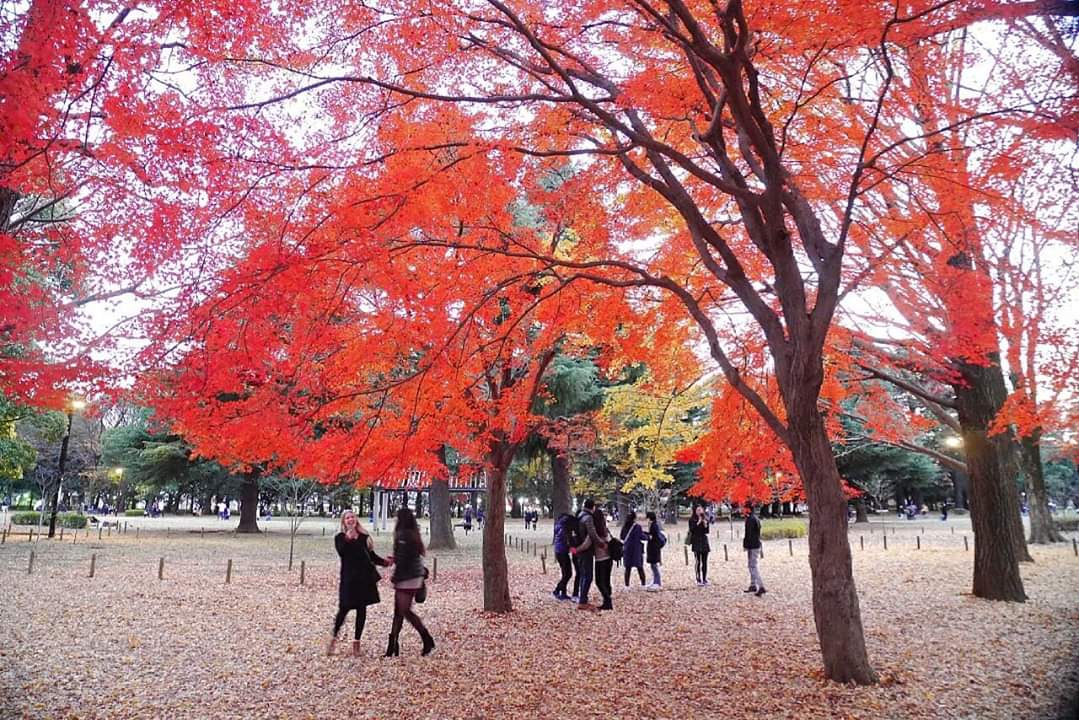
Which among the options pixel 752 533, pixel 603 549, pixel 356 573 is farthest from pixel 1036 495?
pixel 356 573

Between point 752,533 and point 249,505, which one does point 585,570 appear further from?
point 249,505

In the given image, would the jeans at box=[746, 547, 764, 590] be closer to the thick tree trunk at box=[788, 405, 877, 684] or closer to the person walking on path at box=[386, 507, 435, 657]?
the thick tree trunk at box=[788, 405, 877, 684]

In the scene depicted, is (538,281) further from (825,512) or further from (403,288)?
(825,512)

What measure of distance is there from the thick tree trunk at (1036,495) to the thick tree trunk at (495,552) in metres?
20.5

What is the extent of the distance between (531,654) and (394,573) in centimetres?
195

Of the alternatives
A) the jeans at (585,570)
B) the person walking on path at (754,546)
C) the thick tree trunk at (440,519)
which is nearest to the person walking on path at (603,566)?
the jeans at (585,570)

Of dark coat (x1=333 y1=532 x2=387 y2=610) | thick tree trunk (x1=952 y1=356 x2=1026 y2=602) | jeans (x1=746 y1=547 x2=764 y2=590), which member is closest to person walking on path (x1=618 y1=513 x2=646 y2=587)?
jeans (x1=746 y1=547 x2=764 y2=590)

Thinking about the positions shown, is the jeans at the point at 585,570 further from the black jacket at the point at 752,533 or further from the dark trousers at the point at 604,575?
the black jacket at the point at 752,533

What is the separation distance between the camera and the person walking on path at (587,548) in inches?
404

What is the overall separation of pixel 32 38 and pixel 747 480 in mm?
12692

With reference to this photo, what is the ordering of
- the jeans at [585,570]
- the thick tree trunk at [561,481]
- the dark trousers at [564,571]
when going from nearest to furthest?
the jeans at [585,570]
the dark trousers at [564,571]
the thick tree trunk at [561,481]

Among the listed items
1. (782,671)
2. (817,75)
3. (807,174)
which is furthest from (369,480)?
(817,75)

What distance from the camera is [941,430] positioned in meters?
39.6

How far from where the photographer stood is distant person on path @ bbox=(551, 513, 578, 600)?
11023mm
